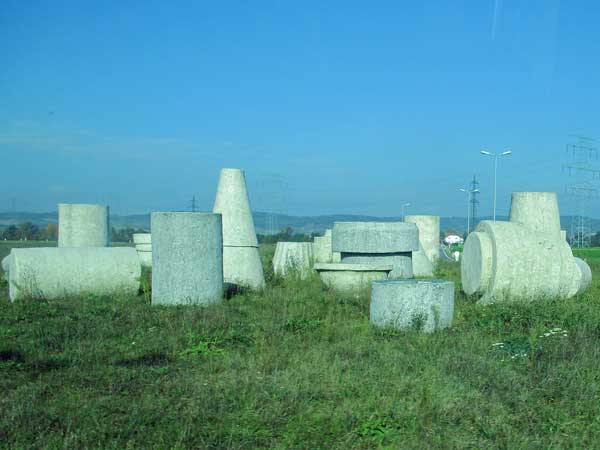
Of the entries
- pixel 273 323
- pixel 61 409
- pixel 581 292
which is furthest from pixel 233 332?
pixel 581 292

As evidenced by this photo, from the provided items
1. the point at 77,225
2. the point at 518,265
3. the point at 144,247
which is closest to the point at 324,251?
the point at 144,247

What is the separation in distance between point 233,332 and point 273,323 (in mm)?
980

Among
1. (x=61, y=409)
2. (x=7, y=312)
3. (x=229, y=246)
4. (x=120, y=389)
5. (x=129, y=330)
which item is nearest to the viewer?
(x=61, y=409)

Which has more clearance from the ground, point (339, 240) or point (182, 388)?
point (339, 240)

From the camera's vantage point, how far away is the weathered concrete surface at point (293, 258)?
14.4 m

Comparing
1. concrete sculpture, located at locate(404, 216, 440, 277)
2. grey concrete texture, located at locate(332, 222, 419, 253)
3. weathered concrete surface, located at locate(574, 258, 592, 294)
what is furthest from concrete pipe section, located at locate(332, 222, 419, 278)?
concrete sculpture, located at locate(404, 216, 440, 277)

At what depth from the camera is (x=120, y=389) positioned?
5441 mm

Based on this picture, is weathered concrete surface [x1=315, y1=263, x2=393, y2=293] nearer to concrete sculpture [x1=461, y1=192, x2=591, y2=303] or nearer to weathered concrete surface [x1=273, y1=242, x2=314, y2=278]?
concrete sculpture [x1=461, y1=192, x2=591, y2=303]

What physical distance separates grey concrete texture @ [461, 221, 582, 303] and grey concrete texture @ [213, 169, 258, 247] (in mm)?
4145

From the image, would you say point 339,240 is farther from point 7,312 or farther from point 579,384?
point 579,384

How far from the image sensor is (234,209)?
12305 millimetres

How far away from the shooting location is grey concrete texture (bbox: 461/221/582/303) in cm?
994

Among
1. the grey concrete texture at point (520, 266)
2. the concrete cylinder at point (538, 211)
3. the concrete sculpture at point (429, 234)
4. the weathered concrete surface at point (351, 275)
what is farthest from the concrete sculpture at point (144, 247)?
the grey concrete texture at point (520, 266)

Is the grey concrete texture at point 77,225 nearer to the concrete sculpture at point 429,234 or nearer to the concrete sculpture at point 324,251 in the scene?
the concrete sculpture at point 324,251
